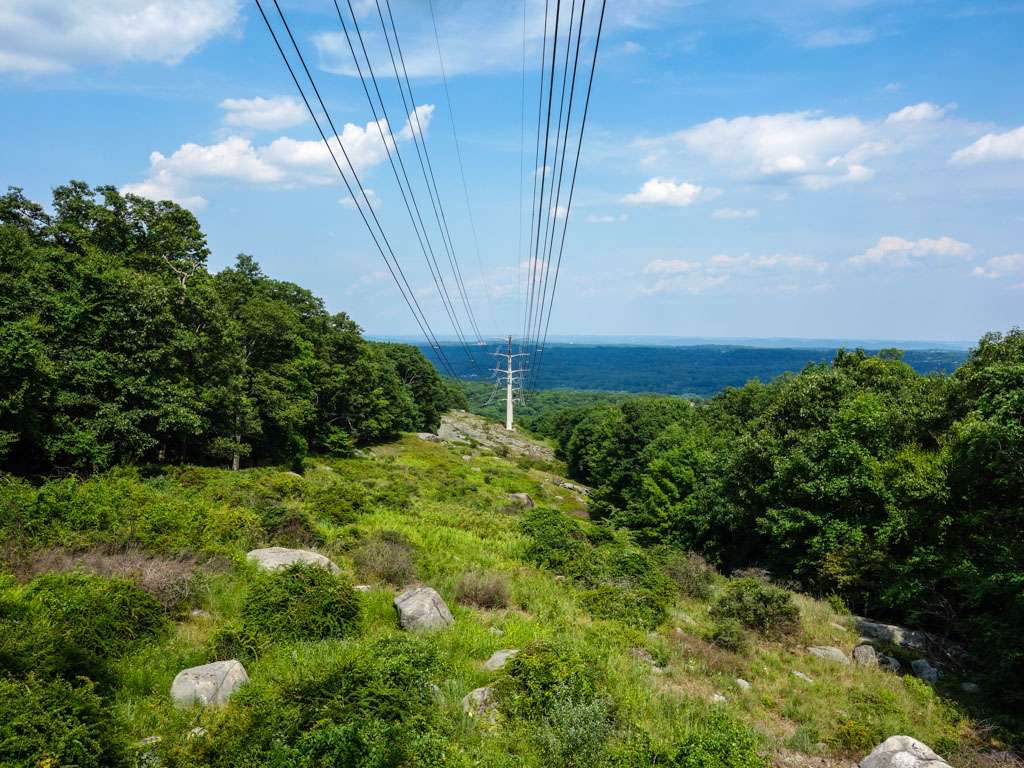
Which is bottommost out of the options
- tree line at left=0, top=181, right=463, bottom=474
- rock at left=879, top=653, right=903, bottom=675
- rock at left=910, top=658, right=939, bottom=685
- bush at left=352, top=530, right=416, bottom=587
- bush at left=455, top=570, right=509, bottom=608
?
rock at left=910, top=658, right=939, bottom=685

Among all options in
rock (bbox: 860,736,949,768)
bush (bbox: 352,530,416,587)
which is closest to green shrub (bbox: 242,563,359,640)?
bush (bbox: 352,530,416,587)

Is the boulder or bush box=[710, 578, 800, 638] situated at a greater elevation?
bush box=[710, 578, 800, 638]

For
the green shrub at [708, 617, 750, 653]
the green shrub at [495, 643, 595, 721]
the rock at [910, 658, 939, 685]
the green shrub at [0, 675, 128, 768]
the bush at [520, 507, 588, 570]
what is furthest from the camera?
the bush at [520, 507, 588, 570]

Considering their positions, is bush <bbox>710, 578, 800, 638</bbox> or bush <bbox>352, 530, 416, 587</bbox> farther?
bush <bbox>710, 578, 800, 638</bbox>

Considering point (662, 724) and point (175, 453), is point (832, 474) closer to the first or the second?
point (662, 724)

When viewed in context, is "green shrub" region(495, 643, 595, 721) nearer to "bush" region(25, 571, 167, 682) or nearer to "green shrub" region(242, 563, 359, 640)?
"green shrub" region(242, 563, 359, 640)

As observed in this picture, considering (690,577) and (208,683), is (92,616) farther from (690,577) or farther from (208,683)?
(690,577)

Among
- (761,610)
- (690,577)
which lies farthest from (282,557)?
(690,577)
